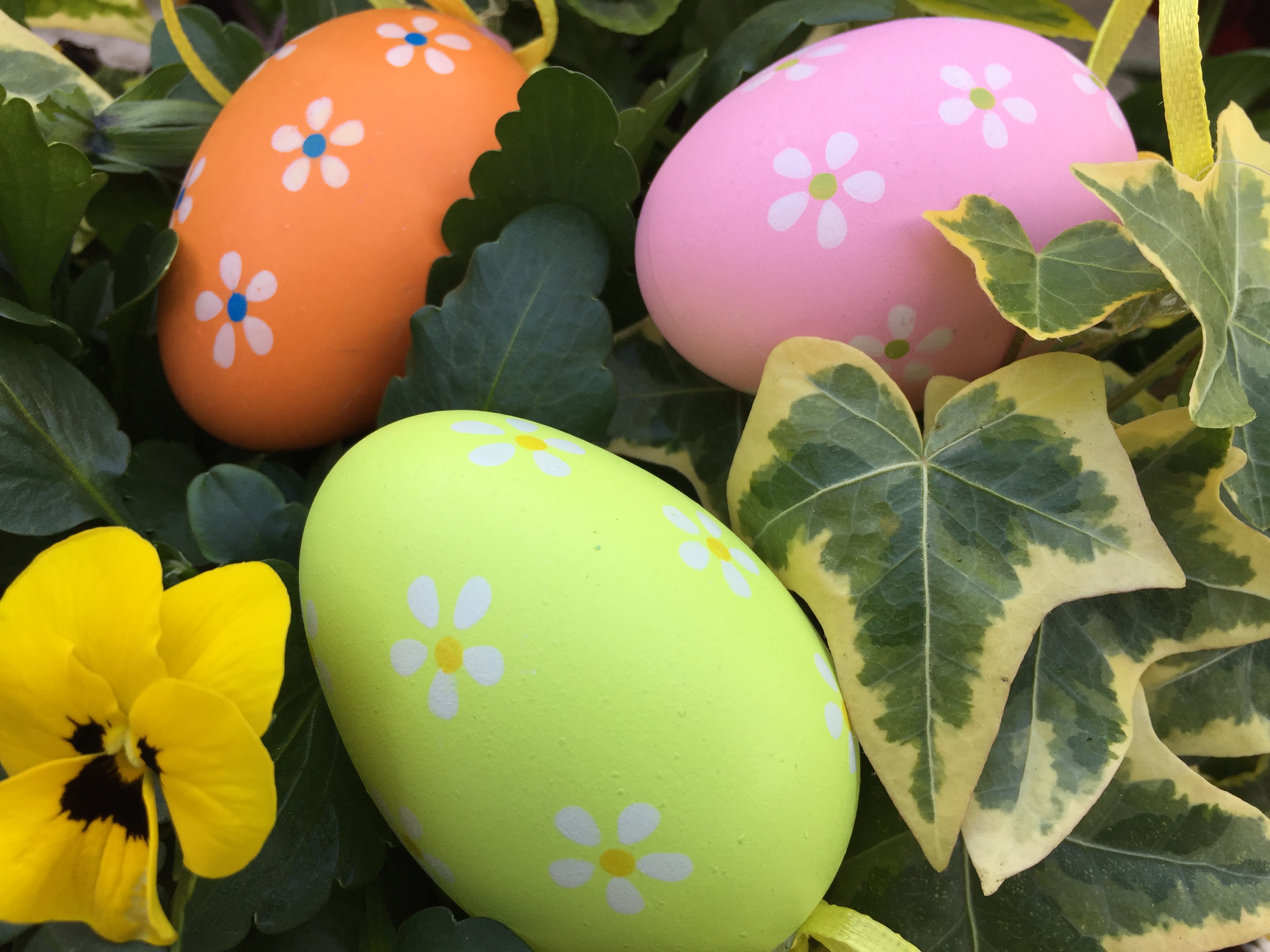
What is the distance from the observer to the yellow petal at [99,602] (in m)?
0.36

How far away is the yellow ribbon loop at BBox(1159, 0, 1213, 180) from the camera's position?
48 cm

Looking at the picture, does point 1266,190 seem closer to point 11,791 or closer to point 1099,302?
point 1099,302

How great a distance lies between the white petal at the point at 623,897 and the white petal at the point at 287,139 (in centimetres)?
46

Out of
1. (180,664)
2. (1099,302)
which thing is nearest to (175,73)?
(180,664)

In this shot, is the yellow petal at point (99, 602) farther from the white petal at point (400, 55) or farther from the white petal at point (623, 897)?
the white petal at point (400, 55)

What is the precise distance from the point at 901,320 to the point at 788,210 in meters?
0.09

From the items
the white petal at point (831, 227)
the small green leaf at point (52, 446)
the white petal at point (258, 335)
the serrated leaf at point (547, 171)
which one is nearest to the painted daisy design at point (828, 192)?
the white petal at point (831, 227)

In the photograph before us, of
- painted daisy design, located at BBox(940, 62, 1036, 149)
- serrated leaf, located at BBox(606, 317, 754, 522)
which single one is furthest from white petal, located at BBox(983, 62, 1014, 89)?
serrated leaf, located at BBox(606, 317, 754, 522)

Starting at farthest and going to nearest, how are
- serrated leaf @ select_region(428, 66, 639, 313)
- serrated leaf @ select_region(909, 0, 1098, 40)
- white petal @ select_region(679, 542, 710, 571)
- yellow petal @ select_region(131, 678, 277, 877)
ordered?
1. serrated leaf @ select_region(909, 0, 1098, 40)
2. serrated leaf @ select_region(428, 66, 639, 313)
3. white petal @ select_region(679, 542, 710, 571)
4. yellow petal @ select_region(131, 678, 277, 877)

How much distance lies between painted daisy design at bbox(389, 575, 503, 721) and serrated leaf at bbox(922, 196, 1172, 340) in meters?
0.28

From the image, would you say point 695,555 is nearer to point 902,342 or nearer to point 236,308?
point 902,342

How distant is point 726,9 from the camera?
769 millimetres

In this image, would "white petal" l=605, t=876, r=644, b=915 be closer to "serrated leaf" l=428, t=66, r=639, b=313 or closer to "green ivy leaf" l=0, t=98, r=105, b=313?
"serrated leaf" l=428, t=66, r=639, b=313

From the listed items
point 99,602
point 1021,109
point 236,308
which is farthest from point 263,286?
point 1021,109
